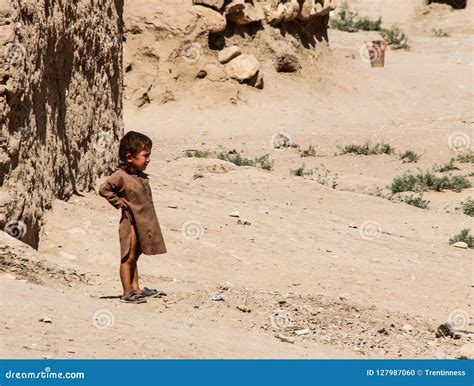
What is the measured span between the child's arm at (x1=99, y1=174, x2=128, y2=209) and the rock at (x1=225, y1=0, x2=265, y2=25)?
11.0 m

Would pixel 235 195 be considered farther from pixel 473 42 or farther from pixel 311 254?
pixel 473 42

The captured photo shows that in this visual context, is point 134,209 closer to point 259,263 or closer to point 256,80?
point 259,263

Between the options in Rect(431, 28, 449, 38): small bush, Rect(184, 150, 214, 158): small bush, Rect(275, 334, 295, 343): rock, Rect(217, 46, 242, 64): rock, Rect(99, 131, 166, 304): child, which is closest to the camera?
Rect(275, 334, 295, 343): rock

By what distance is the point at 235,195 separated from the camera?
10.4m

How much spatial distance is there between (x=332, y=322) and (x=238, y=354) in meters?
1.19

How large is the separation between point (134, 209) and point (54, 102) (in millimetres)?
1739

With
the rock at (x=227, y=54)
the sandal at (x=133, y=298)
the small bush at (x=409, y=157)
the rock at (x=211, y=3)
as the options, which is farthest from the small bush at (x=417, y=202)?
the rock at (x=211, y=3)

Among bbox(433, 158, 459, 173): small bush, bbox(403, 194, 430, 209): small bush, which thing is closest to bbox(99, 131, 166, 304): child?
bbox(403, 194, 430, 209): small bush

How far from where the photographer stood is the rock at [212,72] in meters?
16.8

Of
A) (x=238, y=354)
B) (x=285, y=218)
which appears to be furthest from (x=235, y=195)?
(x=238, y=354)

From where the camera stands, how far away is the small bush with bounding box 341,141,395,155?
47.2 feet

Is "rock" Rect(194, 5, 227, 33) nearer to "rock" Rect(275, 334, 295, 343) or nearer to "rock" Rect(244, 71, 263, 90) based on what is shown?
"rock" Rect(244, 71, 263, 90)

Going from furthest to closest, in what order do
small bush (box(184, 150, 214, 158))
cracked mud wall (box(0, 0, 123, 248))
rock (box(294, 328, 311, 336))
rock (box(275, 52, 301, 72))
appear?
rock (box(275, 52, 301, 72)) < small bush (box(184, 150, 214, 158)) < cracked mud wall (box(0, 0, 123, 248)) < rock (box(294, 328, 311, 336))

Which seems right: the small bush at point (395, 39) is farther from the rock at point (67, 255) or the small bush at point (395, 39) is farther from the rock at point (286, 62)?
the rock at point (67, 255)
